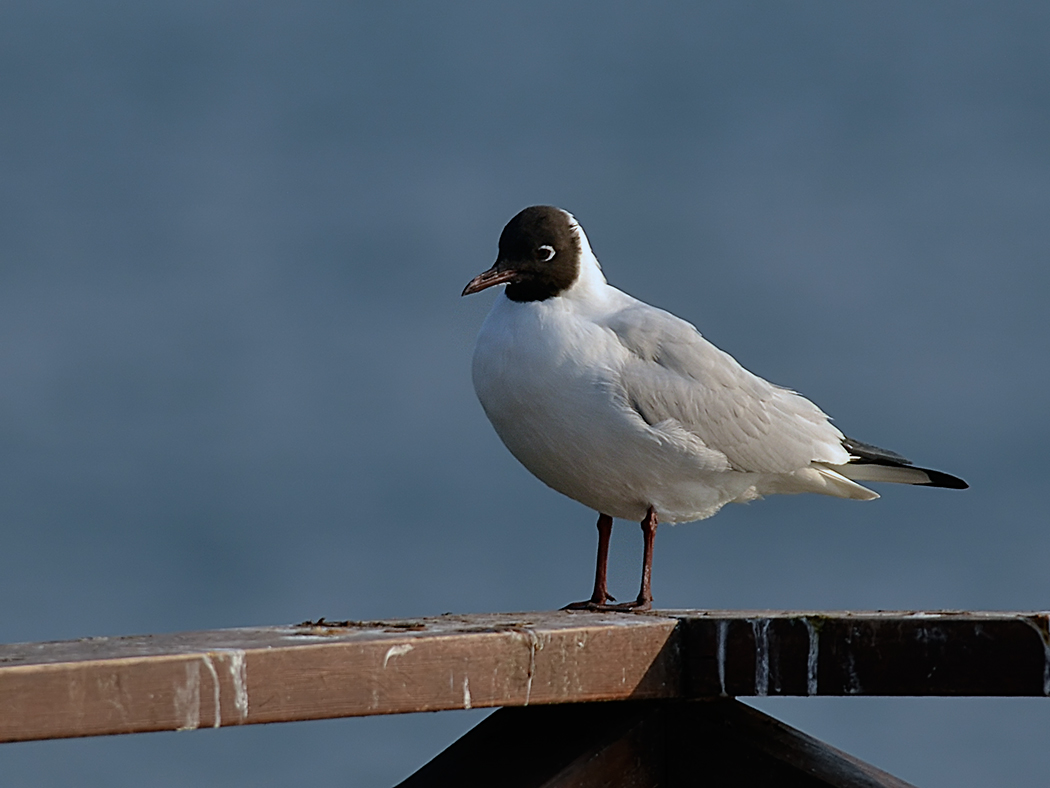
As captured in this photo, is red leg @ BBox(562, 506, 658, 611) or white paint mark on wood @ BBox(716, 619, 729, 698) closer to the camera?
white paint mark on wood @ BBox(716, 619, 729, 698)

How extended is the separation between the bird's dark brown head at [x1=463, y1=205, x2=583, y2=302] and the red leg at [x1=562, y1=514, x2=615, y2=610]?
0.77 meters

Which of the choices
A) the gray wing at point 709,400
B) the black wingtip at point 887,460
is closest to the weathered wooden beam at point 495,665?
the gray wing at point 709,400

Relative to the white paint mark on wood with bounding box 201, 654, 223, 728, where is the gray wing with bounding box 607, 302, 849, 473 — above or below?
above

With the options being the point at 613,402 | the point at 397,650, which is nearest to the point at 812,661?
the point at 397,650

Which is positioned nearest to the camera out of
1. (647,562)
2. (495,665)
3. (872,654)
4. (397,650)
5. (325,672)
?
(325,672)

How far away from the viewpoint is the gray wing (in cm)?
473

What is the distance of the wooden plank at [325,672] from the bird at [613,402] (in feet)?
4.05

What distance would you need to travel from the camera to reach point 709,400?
16.1 feet

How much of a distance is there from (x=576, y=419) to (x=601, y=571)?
57 centimetres

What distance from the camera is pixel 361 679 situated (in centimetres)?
271

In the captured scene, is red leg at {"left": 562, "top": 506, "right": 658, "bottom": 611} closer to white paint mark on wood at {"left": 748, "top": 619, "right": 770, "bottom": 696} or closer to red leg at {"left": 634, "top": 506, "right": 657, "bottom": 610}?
red leg at {"left": 634, "top": 506, "right": 657, "bottom": 610}

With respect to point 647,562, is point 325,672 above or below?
above

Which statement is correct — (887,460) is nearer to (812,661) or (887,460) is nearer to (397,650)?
(812,661)

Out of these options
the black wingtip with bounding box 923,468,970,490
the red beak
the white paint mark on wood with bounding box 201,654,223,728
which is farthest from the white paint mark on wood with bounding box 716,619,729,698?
the black wingtip with bounding box 923,468,970,490
